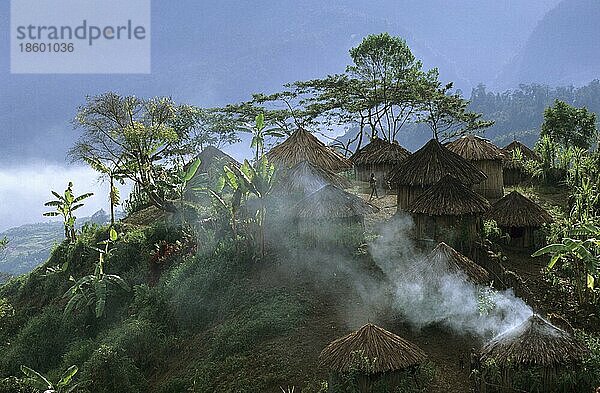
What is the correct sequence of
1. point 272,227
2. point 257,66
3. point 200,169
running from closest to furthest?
1. point 272,227
2. point 200,169
3. point 257,66

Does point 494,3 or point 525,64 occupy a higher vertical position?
point 494,3

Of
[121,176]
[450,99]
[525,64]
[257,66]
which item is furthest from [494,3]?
[121,176]

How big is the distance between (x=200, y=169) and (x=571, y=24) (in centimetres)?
17065

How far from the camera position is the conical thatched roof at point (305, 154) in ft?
59.1

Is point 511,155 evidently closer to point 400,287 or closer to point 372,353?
point 400,287

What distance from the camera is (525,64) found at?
178m

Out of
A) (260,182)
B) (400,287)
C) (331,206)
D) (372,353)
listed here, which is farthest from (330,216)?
(372,353)

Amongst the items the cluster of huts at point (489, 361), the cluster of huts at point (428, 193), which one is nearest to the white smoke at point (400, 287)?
the cluster of huts at point (428, 193)

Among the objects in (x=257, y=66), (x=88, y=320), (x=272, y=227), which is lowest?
(x=88, y=320)

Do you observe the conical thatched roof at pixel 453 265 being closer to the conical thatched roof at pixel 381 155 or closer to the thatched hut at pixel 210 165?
the thatched hut at pixel 210 165

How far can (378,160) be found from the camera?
22.3 meters

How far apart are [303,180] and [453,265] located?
664 centimetres

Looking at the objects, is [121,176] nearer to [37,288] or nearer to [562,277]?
[37,288]

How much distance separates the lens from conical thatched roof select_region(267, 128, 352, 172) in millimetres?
18016
